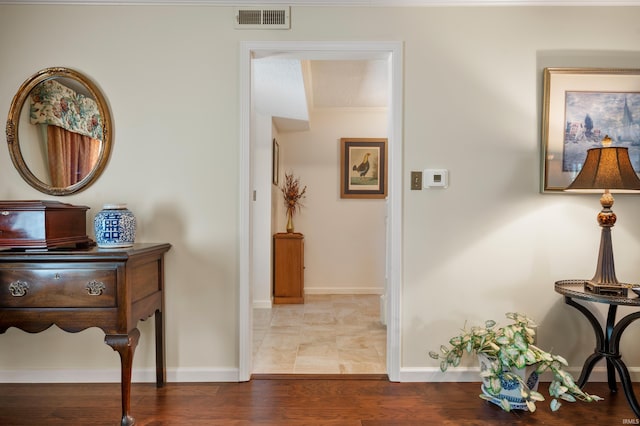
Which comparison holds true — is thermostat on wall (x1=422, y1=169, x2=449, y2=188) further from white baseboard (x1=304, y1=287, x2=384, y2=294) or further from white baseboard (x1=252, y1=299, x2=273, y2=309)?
white baseboard (x1=304, y1=287, x2=384, y2=294)

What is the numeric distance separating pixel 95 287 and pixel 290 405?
114cm

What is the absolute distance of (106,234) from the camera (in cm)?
189

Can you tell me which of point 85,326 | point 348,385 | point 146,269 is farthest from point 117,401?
point 348,385

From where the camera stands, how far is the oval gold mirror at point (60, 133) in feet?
7.27

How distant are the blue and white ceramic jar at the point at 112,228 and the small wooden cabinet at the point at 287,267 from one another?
93.6 inches

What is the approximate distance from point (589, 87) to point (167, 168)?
2555 millimetres

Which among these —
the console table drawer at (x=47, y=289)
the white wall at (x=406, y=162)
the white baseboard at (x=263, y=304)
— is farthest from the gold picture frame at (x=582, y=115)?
the white baseboard at (x=263, y=304)

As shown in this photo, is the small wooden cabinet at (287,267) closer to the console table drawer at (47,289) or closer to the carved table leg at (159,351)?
the carved table leg at (159,351)

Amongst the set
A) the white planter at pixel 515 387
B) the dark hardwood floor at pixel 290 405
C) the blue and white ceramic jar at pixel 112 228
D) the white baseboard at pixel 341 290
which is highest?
the blue and white ceramic jar at pixel 112 228

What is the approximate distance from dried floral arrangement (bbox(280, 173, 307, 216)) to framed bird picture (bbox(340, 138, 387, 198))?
0.54m

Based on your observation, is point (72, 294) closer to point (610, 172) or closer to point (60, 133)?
point (60, 133)

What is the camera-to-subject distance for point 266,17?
2232 millimetres

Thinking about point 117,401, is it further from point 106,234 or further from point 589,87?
point 589,87

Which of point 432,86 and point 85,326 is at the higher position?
point 432,86
